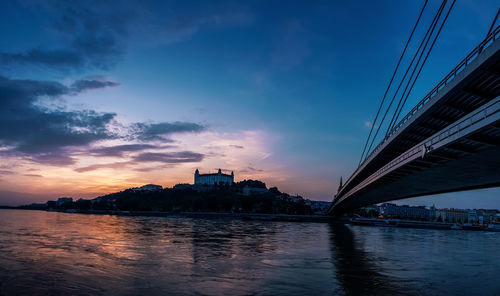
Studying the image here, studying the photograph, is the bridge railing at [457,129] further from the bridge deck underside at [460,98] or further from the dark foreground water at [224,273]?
the dark foreground water at [224,273]

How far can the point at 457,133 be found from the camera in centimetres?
1522

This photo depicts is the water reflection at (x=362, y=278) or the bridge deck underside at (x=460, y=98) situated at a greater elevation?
the bridge deck underside at (x=460, y=98)

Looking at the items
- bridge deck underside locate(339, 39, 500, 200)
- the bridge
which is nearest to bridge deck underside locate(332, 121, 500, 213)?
the bridge

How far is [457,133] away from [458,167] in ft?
32.3

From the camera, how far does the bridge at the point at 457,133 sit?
42.0ft

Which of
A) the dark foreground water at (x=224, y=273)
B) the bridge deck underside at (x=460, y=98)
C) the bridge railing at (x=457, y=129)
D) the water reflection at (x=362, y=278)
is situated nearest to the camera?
the bridge railing at (x=457, y=129)

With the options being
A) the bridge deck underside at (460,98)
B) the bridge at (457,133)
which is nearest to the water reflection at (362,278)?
the bridge at (457,133)

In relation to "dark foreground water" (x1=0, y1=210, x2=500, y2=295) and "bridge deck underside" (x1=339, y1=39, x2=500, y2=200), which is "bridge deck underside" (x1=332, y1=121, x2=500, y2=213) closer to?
"bridge deck underside" (x1=339, y1=39, x2=500, y2=200)

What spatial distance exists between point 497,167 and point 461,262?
8622mm

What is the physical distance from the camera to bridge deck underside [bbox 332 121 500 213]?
1627cm

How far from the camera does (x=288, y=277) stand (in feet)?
55.3

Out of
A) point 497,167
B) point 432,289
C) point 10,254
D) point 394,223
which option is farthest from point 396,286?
point 394,223

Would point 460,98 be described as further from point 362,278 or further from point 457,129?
point 362,278

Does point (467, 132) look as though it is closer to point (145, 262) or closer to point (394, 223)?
point (145, 262)
